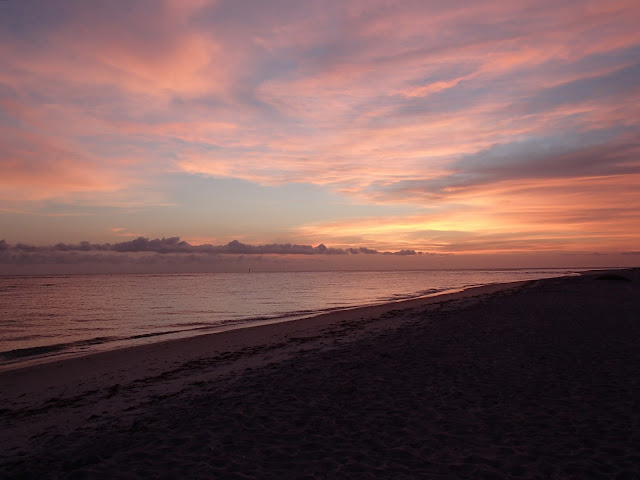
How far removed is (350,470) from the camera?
643 cm

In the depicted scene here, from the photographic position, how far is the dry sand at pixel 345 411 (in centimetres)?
667

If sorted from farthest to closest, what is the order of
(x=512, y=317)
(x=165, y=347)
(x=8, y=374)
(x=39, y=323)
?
(x=39, y=323)
(x=512, y=317)
(x=165, y=347)
(x=8, y=374)

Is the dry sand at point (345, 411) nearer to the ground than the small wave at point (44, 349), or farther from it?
farther from it

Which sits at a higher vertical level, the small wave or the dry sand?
the dry sand

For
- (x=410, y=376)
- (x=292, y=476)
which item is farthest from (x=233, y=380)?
(x=292, y=476)

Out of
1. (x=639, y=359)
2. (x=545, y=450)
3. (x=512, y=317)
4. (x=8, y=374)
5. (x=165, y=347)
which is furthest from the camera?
(x=512, y=317)

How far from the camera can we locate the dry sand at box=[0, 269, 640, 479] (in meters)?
6.67

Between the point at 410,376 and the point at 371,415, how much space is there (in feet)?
10.8

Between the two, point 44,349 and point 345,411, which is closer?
point 345,411

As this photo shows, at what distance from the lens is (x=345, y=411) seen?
9.11 meters

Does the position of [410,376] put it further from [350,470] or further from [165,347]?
[165,347]

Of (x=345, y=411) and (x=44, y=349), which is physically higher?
(x=345, y=411)

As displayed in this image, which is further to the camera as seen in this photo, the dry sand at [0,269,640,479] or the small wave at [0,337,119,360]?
the small wave at [0,337,119,360]

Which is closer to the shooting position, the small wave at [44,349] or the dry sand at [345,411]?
the dry sand at [345,411]
